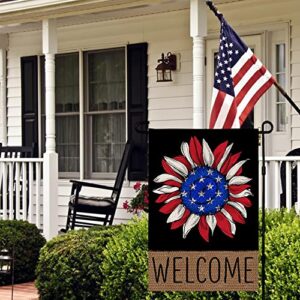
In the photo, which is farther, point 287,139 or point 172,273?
point 287,139

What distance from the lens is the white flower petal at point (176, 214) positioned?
518 centimetres

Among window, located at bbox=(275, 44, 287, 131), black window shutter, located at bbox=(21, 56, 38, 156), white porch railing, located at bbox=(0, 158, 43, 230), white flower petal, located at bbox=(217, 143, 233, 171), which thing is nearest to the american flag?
white flower petal, located at bbox=(217, 143, 233, 171)

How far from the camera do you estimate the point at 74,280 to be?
7.81 meters

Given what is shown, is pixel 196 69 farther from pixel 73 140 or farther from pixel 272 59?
pixel 73 140

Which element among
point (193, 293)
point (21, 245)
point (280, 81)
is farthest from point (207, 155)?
point (280, 81)

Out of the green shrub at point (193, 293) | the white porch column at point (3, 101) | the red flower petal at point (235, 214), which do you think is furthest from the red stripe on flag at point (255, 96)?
the white porch column at point (3, 101)

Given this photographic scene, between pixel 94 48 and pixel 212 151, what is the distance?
682 cm

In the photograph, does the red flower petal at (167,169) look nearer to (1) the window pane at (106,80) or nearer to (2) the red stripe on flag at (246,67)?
(2) the red stripe on flag at (246,67)

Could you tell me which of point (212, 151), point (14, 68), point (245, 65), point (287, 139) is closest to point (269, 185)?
point (287, 139)

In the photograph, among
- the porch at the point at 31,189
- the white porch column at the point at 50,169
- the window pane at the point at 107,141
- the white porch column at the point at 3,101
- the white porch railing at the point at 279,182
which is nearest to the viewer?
the white porch railing at the point at 279,182

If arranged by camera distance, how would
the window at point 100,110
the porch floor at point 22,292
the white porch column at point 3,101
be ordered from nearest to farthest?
the porch floor at point 22,292 → the window at point 100,110 → the white porch column at point 3,101

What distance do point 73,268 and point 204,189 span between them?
2992 millimetres

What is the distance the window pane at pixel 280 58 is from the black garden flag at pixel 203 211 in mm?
4876

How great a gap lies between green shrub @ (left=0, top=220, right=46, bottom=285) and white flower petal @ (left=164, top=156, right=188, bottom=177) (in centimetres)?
463
